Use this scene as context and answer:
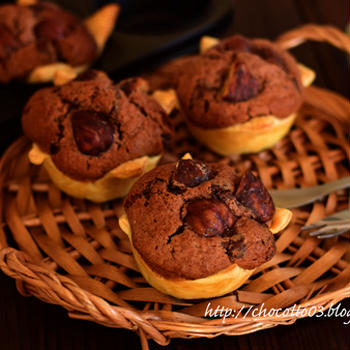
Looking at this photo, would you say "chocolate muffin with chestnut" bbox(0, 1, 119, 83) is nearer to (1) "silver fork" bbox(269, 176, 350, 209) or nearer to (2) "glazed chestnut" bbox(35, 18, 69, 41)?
(2) "glazed chestnut" bbox(35, 18, 69, 41)

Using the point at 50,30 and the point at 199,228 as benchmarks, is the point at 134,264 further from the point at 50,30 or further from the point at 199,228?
the point at 50,30

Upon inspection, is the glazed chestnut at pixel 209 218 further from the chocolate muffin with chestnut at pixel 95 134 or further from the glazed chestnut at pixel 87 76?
the glazed chestnut at pixel 87 76

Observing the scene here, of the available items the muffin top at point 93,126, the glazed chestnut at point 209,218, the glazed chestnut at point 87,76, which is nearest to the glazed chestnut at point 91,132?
the muffin top at point 93,126

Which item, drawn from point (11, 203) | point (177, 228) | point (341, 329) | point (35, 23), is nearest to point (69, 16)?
point (35, 23)

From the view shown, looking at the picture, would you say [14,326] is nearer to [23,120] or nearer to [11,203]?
[11,203]

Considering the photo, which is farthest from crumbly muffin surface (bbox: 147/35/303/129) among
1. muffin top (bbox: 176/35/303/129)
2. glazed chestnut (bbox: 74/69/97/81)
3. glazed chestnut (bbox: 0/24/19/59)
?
glazed chestnut (bbox: 0/24/19/59)

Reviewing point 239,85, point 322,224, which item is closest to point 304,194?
point 322,224
